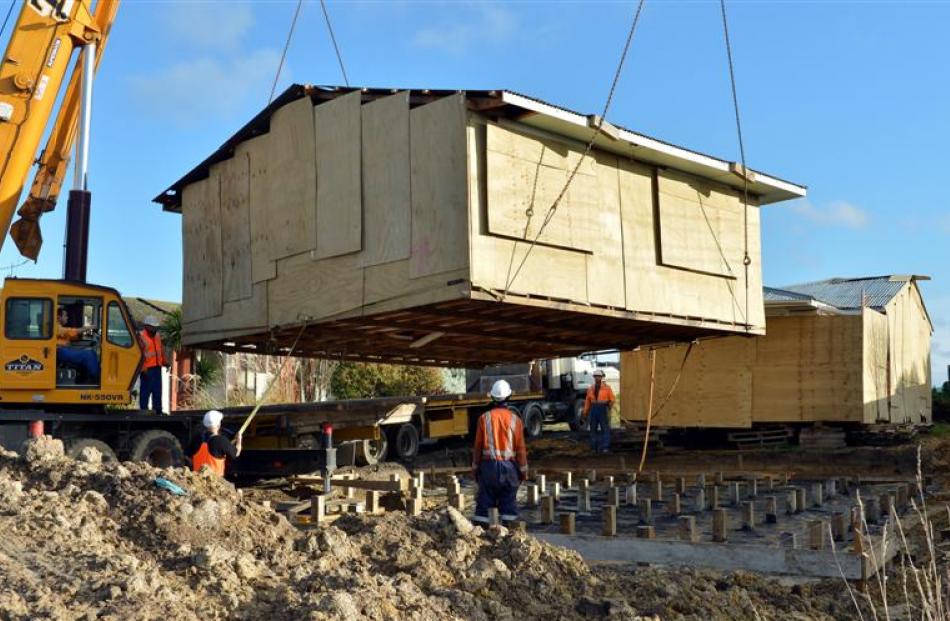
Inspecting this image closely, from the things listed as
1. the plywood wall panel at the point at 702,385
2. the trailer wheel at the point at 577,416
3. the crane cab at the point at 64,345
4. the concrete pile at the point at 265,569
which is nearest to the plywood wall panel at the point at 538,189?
the concrete pile at the point at 265,569

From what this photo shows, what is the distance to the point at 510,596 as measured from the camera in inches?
246

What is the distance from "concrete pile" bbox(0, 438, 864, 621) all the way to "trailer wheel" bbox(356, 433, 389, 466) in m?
9.08

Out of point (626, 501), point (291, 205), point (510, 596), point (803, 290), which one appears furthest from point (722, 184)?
point (803, 290)

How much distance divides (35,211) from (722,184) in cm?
905

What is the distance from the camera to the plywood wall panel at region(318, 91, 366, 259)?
1079 cm

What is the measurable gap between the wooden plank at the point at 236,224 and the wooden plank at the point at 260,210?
0.09 m

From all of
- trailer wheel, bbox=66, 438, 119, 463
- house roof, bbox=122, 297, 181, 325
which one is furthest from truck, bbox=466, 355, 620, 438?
trailer wheel, bbox=66, 438, 119, 463

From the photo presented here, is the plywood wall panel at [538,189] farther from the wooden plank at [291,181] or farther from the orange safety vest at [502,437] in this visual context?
the wooden plank at [291,181]

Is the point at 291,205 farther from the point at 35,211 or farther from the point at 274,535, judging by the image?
the point at 274,535

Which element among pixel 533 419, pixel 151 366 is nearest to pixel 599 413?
pixel 533 419

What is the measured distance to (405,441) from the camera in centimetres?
1897

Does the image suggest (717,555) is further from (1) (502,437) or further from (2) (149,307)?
(2) (149,307)

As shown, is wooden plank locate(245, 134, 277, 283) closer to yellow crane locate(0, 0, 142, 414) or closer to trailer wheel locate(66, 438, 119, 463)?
yellow crane locate(0, 0, 142, 414)

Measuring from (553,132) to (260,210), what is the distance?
363 centimetres
